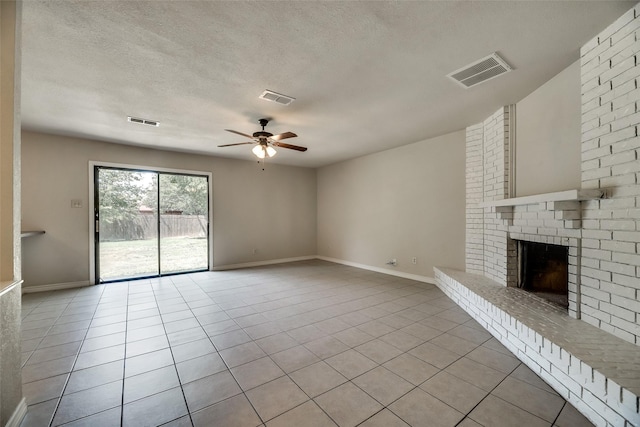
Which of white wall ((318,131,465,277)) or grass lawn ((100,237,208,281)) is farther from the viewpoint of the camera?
grass lawn ((100,237,208,281))

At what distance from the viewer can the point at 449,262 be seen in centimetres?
459

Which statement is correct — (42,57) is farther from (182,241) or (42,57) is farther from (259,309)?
(182,241)

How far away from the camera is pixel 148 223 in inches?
214

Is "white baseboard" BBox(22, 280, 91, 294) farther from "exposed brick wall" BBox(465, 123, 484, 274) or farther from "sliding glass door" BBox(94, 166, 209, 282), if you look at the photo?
"exposed brick wall" BBox(465, 123, 484, 274)

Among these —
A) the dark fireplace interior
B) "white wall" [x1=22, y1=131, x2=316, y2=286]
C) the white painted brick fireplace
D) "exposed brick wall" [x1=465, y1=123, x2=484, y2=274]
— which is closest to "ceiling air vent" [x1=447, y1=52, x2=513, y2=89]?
the white painted brick fireplace

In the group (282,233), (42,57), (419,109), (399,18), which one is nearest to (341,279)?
(282,233)

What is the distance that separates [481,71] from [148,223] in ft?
20.1

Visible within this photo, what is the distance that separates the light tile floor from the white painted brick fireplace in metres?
0.22

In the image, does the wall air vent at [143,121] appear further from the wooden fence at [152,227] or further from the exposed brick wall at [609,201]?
the exposed brick wall at [609,201]

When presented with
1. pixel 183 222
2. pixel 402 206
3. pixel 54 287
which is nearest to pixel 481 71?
pixel 402 206

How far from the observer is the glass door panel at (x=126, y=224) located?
5027 millimetres

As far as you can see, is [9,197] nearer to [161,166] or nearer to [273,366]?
[273,366]

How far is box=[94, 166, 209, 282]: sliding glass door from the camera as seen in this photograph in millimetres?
5059

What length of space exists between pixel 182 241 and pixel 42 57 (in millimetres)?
4123
